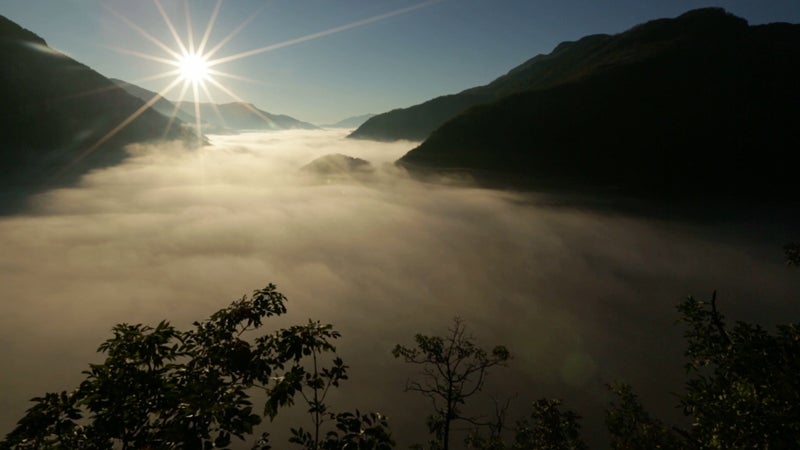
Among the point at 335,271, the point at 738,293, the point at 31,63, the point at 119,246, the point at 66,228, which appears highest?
the point at 31,63

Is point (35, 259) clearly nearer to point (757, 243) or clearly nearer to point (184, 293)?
point (184, 293)

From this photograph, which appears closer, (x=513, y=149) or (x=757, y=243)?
(x=757, y=243)

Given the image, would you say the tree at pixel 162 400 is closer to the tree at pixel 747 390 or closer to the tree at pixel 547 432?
the tree at pixel 747 390

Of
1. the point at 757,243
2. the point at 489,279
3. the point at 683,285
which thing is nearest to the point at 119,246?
the point at 489,279

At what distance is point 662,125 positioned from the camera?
170 m

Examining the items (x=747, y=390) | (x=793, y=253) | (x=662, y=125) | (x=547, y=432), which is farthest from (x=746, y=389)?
(x=662, y=125)

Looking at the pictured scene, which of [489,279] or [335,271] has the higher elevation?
[335,271]

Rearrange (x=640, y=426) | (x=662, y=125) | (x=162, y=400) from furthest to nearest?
(x=662, y=125)
(x=640, y=426)
(x=162, y=400)

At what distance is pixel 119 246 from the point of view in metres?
122

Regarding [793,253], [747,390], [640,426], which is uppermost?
[793,253]

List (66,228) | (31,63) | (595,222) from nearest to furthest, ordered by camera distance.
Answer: (66,228), (595,222), (31,63)

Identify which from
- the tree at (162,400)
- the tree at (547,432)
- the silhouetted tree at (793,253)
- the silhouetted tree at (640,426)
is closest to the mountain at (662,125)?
the tree at (547,432)

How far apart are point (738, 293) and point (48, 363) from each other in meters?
204

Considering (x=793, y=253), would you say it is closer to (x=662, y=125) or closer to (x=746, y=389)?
(x=746, y=389)
